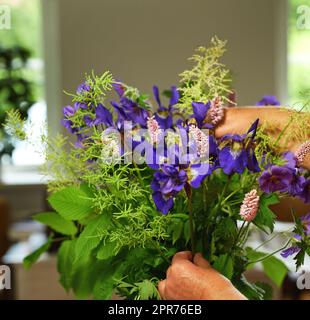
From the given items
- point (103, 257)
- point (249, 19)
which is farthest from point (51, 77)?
point (103, 257)

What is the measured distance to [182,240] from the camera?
1.77 ft

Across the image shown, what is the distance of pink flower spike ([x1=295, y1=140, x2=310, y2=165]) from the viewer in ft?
1.61

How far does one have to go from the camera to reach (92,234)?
0.53 meters

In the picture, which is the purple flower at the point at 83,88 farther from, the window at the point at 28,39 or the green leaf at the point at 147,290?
the window at the point at 28,39

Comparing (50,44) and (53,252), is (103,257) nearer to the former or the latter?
(53,252)

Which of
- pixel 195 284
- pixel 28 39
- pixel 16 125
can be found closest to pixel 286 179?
pixel 195 284

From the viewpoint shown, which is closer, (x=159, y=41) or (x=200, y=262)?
(x=200, y=262)

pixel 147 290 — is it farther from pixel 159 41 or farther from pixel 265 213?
pixel 159 41

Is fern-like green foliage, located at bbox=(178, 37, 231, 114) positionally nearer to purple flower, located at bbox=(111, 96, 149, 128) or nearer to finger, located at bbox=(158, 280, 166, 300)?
purple flower, located at bbox=(111, 96, 149, 128)

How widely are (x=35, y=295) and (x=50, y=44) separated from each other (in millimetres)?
1666

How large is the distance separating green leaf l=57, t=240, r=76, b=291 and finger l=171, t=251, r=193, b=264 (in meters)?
0.15

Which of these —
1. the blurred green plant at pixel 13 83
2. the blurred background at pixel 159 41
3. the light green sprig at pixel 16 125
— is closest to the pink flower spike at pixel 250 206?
the light green sprig at pixel 16 125

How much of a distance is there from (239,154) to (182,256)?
103 mm

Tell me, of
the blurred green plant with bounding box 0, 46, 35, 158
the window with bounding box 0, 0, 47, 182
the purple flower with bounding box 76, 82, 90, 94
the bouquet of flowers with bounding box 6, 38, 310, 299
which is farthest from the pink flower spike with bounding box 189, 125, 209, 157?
the window with bounding box 0, 0, 47, 182
